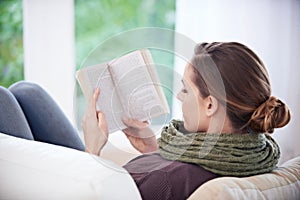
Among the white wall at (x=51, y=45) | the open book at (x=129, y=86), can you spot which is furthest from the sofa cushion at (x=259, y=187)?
the white wall at (x=51, y=45)

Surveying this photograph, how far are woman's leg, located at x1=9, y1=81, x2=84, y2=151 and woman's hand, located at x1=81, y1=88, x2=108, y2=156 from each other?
586 mm

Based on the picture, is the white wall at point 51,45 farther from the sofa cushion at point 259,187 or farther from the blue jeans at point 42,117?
the sofa cushion at point 259,187

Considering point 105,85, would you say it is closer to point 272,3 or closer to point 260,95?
point 260,95

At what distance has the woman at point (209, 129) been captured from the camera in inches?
43.6

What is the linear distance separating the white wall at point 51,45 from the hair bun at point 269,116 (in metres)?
1.60

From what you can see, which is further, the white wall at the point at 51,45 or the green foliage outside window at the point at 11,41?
the green foliage outside window at the point at 11,41

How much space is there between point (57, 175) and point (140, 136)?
0.23 meters

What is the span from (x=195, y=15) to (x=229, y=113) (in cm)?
166

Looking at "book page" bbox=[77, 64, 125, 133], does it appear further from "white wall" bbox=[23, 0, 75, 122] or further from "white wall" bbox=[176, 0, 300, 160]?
"white wall" bbox=[23, 0, 75, 122]

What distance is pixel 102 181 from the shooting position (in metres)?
0.92

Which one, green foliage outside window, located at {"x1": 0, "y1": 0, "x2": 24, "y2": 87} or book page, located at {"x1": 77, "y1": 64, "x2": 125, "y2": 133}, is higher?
book page, located at {"x1": 77, "y1": 64, "x2": 125, "y2": 133}

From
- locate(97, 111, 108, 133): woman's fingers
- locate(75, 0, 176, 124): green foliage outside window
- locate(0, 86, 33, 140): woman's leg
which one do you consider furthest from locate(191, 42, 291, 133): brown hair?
locate(75, 0, 176, 124): green foliage outside window

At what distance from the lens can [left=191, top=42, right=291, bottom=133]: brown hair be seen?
110 centimetres

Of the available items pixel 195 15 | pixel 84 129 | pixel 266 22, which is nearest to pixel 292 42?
pixel 266 22
